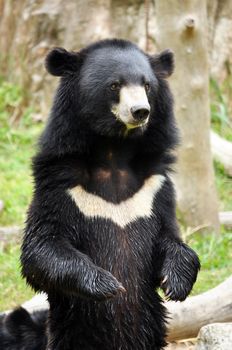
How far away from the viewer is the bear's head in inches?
179

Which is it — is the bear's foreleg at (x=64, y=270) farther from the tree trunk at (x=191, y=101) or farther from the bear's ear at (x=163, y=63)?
the tree trunk at (x=191, y=101)

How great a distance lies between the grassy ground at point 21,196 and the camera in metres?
6.55

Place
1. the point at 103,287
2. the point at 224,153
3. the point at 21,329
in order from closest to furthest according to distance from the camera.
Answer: the point at 103,287 < the point at 21,329 < the point at 224,153

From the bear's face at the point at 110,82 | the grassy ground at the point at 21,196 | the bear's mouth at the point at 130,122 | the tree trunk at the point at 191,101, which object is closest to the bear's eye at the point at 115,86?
the bear's face at the point at 110,82

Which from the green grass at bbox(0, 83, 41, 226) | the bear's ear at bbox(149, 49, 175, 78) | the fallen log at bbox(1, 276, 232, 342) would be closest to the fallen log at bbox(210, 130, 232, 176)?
the green grass at bbox(0, 83, 41, 226)

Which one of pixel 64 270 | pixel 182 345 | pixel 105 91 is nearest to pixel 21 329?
pixel 182 345

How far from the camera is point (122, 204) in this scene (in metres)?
4.68

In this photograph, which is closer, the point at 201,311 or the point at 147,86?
the point at 147,86

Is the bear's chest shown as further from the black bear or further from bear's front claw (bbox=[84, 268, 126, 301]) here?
bear's front claw (bbox=[84, 268, 126, 301])

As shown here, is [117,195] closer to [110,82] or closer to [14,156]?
[110,82]

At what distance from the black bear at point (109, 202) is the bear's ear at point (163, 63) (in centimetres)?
4

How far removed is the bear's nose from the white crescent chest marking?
1.74 feet

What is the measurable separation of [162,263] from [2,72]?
7.98 m

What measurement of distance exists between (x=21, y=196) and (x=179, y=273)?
436 centimetres
